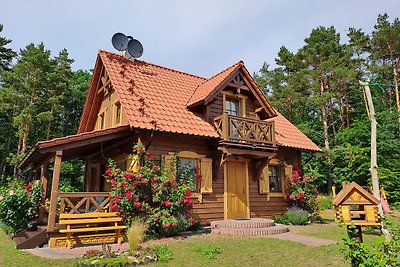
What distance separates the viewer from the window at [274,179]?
14.2m

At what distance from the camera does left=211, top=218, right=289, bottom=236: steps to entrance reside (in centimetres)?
993

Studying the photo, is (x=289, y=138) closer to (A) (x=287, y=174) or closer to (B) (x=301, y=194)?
(A) (x=287, y=174)

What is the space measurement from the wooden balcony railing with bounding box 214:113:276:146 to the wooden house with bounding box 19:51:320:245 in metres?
0.04

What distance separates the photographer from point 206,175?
11.7m

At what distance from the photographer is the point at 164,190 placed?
9.66m

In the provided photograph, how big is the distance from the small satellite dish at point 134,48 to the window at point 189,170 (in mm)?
6131

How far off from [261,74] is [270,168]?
3155 cm

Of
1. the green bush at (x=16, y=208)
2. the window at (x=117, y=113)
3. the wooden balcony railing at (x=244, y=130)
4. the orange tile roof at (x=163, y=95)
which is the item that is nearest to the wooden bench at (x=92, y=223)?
the green bush at (x=16, y=208)

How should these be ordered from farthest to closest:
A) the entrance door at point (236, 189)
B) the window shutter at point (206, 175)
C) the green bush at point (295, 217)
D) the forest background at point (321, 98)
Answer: the forest background at point (321, 98), the green bush at point (295, 217), the entrance door at point (236, 189), the window shutter at point (206, 175)

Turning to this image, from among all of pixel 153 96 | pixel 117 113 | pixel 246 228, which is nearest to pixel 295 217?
pixel 246 228

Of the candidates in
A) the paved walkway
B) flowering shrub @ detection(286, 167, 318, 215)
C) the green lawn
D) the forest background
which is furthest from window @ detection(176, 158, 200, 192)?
the forest background

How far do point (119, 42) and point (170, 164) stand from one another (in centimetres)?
729

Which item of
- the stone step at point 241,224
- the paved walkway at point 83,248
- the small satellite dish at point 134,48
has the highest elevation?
the small satellite dish at point 134,48

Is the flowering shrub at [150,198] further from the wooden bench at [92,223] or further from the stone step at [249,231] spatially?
the stone step at [249,231]
